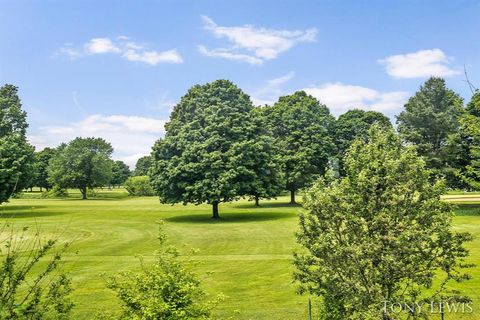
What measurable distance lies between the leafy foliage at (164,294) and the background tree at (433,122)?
51.2 m

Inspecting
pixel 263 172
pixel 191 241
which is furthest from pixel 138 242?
pixel 263 172

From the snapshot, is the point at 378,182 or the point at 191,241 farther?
the point at 191,241

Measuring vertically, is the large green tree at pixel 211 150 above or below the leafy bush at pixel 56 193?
above

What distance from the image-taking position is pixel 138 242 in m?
31.3

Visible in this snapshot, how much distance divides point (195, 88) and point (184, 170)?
15.6 metres

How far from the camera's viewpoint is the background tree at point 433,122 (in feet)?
183

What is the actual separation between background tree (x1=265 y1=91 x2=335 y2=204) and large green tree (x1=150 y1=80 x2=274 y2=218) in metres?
15.7

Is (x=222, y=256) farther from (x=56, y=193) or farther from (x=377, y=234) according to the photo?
(x=56, y=193)

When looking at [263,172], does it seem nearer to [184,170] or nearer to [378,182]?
[184,170]

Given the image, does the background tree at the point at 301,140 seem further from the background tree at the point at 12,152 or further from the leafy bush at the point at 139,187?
the leafy bush at the point at 139,187

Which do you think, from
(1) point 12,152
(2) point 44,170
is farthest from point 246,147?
(2) point 44,170

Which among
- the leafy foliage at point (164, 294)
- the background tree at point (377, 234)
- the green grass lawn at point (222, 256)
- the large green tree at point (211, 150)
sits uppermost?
the large green tree at point (211, 150)

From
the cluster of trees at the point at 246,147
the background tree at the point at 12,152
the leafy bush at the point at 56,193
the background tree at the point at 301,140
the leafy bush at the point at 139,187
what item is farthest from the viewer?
the leafy bush at the point at 139,187

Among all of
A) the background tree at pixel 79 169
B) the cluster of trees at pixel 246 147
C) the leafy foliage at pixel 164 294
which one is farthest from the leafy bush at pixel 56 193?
the leafy foliage at pixel 164 294
